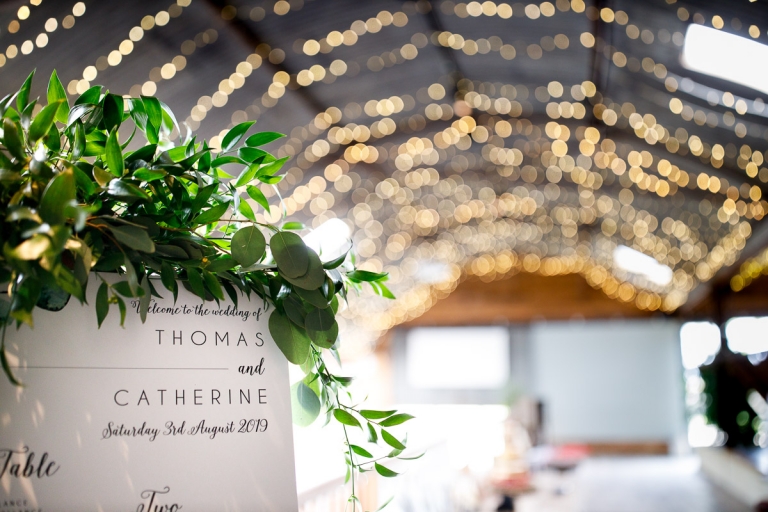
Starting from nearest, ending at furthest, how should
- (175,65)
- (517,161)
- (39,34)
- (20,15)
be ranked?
(20,15)
(39,34)
(175,65)
(517,161)

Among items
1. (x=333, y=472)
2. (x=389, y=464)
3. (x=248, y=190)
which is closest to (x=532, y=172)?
(x=389, y=464)

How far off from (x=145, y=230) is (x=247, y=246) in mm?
144

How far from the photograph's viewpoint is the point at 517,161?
267 inches

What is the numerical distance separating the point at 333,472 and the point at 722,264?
803cm

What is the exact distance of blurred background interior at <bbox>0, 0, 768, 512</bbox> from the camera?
131 inches

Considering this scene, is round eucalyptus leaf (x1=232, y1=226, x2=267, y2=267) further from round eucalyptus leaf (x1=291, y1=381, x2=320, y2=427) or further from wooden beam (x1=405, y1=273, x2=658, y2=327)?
wooden beam (x1=405, y1=273, x2=658, y2=327)

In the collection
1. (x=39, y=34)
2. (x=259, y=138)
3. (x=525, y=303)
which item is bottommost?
(x=525, y=303)

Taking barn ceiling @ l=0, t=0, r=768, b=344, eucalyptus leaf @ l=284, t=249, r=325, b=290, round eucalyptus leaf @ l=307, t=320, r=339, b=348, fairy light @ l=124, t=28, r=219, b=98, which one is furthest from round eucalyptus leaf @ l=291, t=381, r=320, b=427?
fairy light @ l=124, t=28, r=219, b=98

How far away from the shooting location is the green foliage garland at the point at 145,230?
0.83 metres

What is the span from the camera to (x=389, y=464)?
2797mm

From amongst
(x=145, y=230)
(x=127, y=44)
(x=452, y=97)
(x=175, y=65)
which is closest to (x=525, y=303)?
(x=452, y=97)

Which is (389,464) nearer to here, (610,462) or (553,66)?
(553,66)

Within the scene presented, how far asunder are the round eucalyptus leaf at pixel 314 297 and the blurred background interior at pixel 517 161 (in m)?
0.14

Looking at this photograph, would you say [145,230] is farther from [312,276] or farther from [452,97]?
[452,97]
